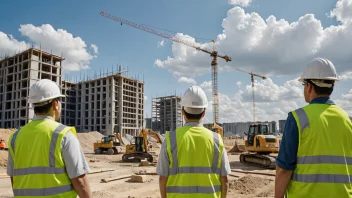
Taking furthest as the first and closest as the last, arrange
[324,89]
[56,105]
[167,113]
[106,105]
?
[167,113] < [106,105] < [56,105] < [324,89]

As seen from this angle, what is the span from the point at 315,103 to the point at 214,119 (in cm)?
6352

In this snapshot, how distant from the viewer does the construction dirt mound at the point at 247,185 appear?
906 cm

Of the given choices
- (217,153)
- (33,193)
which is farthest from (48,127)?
(217,153)

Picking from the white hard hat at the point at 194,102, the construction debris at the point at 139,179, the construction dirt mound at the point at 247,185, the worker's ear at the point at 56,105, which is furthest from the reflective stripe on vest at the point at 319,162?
the construction debris at the point at 139,179

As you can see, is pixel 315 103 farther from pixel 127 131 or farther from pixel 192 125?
pixel 127 131

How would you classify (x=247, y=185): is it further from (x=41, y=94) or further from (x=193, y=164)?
(x=41, y=94)

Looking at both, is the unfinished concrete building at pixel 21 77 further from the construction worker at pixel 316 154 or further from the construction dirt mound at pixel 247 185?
the construction worker at pixel 316 154

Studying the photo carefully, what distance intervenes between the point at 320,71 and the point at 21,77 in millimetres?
57128

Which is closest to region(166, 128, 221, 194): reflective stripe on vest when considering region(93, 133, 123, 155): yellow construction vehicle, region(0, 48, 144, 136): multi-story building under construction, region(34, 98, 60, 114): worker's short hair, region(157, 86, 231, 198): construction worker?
region(157, 86, 231, 198): construction worker

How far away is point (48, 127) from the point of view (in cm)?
224

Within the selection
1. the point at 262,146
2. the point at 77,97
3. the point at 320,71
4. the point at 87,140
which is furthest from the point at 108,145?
the point at 77,97

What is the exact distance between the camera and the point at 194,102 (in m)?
2.70

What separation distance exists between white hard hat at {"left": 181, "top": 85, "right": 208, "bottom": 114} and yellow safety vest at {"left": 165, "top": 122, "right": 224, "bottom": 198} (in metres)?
0.23

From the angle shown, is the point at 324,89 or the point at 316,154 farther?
the point at 324,89
